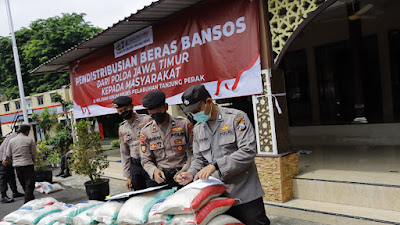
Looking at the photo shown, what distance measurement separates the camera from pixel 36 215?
12.2 feet

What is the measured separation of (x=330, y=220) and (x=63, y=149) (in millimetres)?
10905

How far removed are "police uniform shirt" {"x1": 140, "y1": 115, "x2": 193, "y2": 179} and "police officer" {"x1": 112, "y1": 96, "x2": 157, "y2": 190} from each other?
64 cm

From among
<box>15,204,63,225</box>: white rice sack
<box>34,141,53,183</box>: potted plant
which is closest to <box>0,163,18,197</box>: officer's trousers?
<box>34,141,53,183</box>: potted plant

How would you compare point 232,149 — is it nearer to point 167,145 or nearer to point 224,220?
point 224,220

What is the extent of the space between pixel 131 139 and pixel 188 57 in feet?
6.80

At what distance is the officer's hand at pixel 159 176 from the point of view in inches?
119

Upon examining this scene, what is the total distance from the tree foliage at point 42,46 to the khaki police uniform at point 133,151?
68.2 feet

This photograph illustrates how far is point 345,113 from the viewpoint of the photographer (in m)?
8.65

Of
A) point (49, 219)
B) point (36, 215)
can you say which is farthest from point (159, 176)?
point (36, 215)


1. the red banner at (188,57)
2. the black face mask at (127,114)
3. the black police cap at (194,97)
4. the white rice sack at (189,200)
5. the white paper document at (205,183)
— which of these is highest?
the red banner at (188,57)

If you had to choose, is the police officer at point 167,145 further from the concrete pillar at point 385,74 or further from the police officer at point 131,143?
the concrete pillar at point 385,74

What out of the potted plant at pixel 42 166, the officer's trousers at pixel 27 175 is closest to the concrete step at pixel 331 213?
the officer's trousers at pixel 27 175

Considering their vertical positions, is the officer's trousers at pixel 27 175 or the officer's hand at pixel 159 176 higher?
the officer's hand at pixel 159 176

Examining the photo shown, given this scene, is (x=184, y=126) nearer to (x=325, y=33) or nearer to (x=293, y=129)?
(x=293, y=129)
